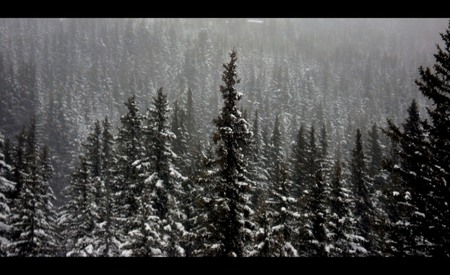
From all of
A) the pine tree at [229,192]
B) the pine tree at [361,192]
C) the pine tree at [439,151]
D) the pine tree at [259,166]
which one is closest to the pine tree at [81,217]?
the pine tree at [229,192]

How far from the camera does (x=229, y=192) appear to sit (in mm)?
16016

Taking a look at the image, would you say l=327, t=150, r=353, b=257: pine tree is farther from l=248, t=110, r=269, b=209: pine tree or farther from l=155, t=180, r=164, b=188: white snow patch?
l=248, t=110, r=269, b=209: pine tree

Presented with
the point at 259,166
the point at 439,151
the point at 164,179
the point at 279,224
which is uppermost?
the point at 259,166

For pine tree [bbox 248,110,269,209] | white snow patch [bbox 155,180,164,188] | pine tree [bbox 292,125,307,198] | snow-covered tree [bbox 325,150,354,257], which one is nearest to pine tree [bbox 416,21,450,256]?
snow-covered tree [bbox 325,150,354,257]

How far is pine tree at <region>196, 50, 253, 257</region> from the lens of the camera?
1576 cm

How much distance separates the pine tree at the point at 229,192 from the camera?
51.7ft

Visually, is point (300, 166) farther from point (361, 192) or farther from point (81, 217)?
point (81, 217)

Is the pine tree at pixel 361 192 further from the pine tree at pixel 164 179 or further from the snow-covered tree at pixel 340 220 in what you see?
the pine tree at pixel 164 179

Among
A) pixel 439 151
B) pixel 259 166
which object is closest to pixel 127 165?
pixel 439 151

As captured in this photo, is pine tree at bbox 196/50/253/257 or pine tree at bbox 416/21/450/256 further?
pine tree at bbox 196/50/253/257

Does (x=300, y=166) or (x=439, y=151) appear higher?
(x=300, y=166)

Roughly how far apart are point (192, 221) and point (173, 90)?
176 m
